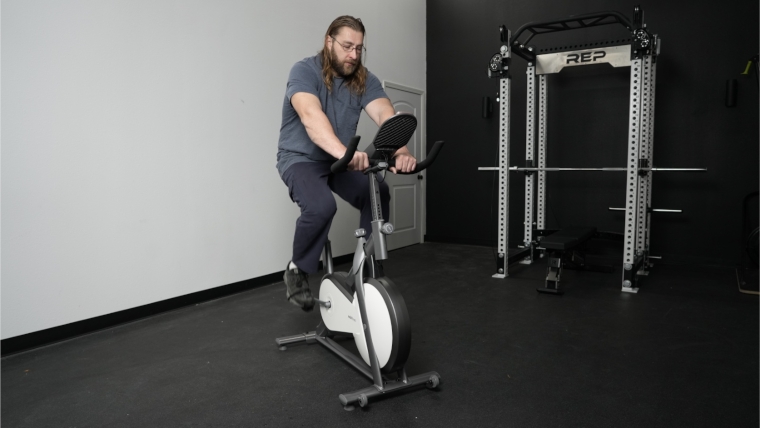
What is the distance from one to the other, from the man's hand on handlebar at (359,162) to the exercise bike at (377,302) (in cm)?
3

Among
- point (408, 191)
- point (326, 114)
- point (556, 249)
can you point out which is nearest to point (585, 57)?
point (556, 249)

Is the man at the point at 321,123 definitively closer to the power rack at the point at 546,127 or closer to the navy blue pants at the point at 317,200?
the navy blue pants at the point at 317,200

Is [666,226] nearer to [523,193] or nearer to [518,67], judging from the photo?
[523,193]

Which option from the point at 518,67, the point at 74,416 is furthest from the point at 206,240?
the point at 518,67

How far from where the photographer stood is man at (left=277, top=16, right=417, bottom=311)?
2121 mm

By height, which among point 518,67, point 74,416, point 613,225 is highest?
point 518,67

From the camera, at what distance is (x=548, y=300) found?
11.0 ft

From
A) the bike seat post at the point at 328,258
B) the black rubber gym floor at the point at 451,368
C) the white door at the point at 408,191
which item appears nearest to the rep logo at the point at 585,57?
the white door at the point at 408,191

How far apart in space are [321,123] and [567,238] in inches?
93.9

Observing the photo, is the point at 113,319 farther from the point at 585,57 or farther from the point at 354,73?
the point at 585,57

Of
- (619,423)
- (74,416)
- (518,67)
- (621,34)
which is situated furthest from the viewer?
(518,67)

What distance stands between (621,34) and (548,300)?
9.07ft

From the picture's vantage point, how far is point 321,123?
6.50 ft

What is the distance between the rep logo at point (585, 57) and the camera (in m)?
4.07
